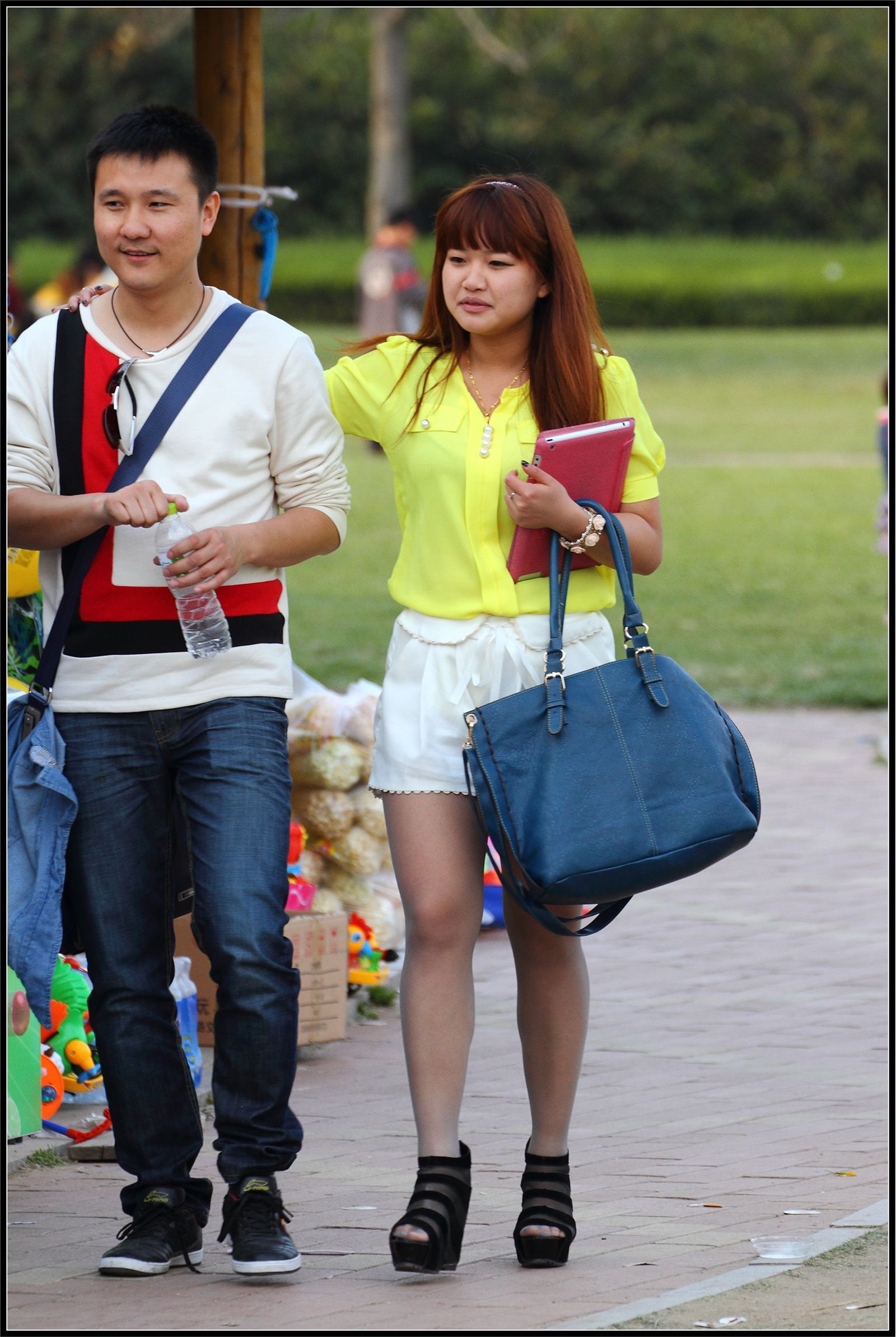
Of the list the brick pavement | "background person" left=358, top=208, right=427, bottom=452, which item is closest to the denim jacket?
the brick pavement

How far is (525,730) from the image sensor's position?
3648 millimetres

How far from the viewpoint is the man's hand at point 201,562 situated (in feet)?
11.4

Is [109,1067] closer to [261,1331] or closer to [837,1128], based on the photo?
[261,1331]

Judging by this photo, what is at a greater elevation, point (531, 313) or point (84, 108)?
point (84, 108)

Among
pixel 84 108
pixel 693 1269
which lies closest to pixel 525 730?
pixel 693 1269

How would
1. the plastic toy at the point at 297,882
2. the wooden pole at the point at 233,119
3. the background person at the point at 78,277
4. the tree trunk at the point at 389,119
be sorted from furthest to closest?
1. the tree trunk at the point at 389,119
2. the background person at the point at 78,277
3. the plastic toy at the point at 297,882
4. the wooden pole at the point at 233,119

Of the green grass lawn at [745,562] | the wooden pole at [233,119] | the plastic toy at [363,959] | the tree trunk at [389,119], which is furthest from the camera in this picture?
the tree trunk at [389,119]

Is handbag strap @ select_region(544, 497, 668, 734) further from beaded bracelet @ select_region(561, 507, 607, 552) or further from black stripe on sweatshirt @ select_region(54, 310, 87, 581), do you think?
black stripe on sweatshirt @ select_region(54, 310, 87, 581)

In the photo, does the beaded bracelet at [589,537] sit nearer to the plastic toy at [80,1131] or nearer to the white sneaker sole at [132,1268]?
the white sneaker sole at [132,1268]

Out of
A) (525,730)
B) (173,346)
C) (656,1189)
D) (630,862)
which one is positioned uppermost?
(173,346)

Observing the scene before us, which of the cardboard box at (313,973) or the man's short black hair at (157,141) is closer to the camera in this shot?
the man's short black hair at (157,141)

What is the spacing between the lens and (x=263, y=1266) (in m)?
3.63

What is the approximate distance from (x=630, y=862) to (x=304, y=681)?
3070mm

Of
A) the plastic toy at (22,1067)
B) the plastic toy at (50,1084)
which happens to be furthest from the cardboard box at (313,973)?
the plastic toy at (22,1067)
